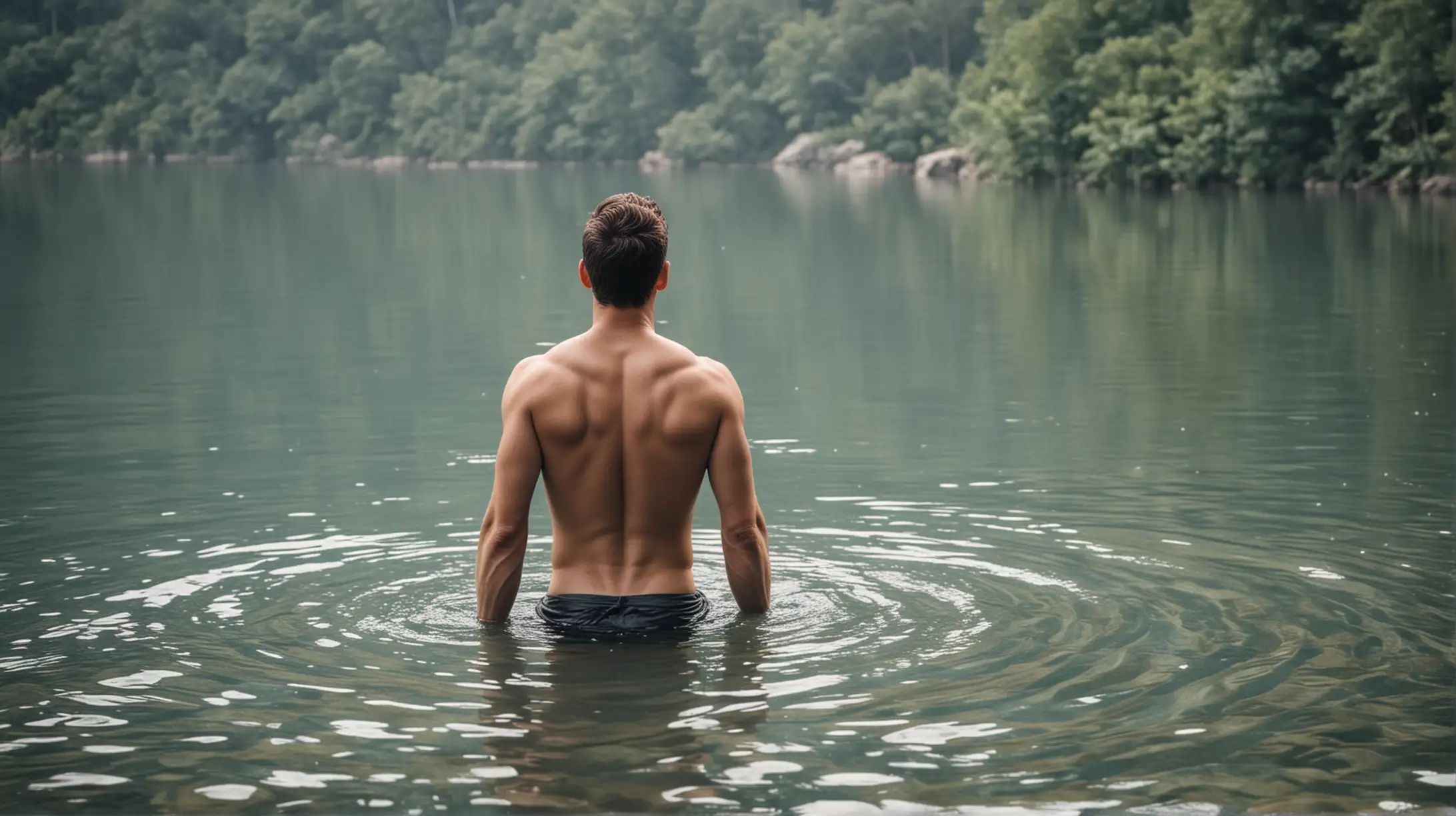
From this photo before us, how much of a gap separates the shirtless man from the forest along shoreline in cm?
5035

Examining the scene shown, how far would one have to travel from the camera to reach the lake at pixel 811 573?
251 inches

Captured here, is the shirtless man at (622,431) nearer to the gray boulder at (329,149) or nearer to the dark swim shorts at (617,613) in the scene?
the dark swim shorts at (617,613)

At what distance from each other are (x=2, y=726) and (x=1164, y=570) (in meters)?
5.35

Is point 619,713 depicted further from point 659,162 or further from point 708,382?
point 659,162

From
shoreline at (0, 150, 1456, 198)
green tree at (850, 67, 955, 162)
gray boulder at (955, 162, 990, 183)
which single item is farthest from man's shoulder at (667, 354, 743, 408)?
green tree at (850, 67, 955, 162)

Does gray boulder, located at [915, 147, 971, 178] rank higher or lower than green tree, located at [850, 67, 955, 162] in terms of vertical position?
lower

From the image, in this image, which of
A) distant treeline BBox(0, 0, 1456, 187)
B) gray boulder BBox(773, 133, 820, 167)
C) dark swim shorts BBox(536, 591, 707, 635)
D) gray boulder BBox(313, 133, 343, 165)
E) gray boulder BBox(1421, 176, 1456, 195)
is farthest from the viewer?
gray boulder BBox(313, 133, 343, 165)

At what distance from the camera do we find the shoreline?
60.9 metres

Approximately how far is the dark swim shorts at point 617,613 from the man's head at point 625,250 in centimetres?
114

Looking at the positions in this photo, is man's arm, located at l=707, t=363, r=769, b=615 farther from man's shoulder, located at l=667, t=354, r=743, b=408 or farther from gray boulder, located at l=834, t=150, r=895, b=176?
gray boulder, located at l=834, t=150, r=895, b=176

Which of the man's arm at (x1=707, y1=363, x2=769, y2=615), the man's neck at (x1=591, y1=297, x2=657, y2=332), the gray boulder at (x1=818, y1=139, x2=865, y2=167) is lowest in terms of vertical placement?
the man's arm at (x1=707, y1=363, x2=769, y2=615)

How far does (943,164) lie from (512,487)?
275 ft

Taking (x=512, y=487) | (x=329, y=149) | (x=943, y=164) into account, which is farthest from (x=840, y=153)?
(x=512, y=487)

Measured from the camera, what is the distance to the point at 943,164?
294 feet
